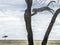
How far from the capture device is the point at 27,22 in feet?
6.58

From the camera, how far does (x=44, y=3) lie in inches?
94.6

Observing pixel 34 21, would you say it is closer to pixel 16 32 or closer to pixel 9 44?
pixel 16 32

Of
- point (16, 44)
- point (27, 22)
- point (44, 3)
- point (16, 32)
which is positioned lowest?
point (16, 44)

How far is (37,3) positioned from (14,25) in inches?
23.2

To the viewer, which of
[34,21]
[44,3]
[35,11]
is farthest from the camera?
[34,21]

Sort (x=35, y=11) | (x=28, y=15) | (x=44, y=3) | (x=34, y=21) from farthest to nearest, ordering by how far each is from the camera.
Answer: (x=34, y=21)
(x=44, y=3)
(x=35, y=11)
(x=28, y=15)

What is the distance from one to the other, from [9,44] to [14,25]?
29 cm

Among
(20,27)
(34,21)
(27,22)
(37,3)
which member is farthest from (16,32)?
(27,22)

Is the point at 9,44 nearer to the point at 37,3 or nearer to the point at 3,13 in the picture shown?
the point at 3,13

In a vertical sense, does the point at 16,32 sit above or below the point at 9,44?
above

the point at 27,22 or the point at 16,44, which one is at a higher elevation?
the point at 27,22

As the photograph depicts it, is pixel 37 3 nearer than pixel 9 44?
Yes

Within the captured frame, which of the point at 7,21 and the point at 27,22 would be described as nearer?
the point at 27,22

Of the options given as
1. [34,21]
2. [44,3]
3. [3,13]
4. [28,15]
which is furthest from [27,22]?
[3,13]
